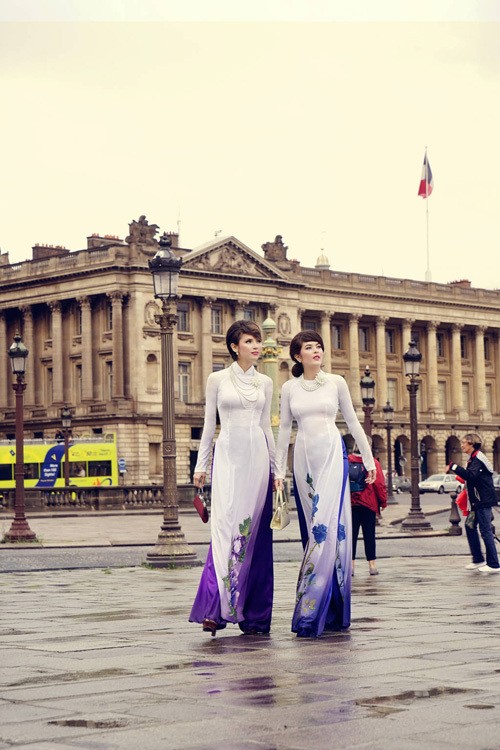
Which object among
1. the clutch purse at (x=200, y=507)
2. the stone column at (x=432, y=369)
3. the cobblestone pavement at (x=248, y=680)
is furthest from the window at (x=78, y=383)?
the clutch purse at (x=200, y=507)

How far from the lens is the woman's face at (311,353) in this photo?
11.3m

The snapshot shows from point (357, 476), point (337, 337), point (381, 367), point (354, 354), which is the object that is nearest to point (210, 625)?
point (357, 476)

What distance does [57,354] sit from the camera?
102625 mm

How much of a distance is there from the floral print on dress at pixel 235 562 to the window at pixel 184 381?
Result: 297ft

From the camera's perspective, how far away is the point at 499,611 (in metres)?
12.9

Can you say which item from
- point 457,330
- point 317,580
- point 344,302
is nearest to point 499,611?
point 317,580

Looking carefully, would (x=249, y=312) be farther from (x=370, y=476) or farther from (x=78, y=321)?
(x=370, y=476)

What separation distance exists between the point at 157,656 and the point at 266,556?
1.74 m

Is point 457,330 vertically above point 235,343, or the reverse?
point 457,330

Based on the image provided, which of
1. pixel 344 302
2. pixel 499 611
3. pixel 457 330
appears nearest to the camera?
pixel 499 611

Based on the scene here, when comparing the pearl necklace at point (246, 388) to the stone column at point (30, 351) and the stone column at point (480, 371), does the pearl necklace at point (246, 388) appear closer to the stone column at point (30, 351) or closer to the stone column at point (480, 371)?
the stone column at point (30, 351)

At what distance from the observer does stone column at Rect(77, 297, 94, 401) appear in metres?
99.8

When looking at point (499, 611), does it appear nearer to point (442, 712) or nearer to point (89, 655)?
point (89, 655)

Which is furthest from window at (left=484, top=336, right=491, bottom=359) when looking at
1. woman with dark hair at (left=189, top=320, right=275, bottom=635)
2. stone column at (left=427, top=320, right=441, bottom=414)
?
woman with dark hair at (left=189, top=320, right=275, bottom=635)
